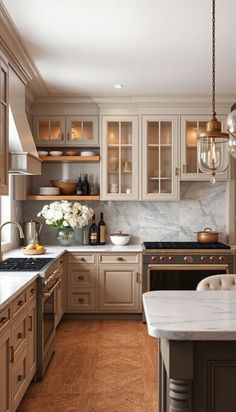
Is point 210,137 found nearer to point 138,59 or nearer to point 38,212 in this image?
point 138,59

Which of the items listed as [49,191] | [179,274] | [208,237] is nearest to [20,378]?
[179,274]

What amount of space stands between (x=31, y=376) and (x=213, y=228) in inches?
128

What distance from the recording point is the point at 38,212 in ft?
19.4

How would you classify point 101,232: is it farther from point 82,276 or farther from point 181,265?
point 181,265

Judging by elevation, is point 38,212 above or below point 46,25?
below

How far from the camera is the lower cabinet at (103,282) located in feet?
17.5

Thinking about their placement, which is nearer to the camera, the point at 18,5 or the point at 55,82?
the point at 18,5

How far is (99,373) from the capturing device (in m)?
3.77

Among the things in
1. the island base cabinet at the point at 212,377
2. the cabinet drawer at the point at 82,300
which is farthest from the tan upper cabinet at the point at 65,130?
the island base cabinet at the point at 212,377

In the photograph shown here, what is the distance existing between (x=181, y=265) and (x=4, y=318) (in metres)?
2.94

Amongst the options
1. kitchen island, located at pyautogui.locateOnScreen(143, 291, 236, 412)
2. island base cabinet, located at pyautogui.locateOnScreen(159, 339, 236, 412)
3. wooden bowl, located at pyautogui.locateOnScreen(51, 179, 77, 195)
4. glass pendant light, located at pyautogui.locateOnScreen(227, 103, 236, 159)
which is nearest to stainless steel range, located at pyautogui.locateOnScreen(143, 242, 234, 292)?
wooden bowl, located at pyautogui.locateOnScreen(51, 179, 77, 195)

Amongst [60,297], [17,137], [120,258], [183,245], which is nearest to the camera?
[17,137]

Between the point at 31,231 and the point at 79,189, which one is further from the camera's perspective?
the point at 79,189

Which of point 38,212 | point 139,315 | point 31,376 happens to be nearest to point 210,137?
point 31,376
